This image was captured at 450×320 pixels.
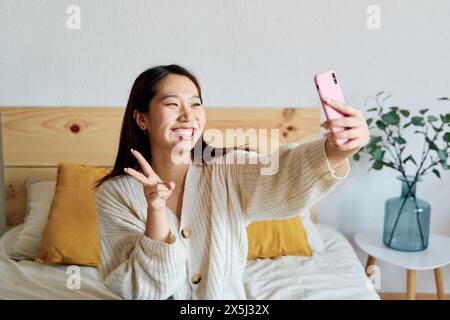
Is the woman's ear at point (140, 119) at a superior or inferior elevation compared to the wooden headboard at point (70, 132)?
superior

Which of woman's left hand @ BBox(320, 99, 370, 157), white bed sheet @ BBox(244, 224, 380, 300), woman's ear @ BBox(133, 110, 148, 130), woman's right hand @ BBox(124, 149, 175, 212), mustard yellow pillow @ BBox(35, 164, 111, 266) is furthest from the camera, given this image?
mustard yellow pillow @ BBox(35, 164, 111, 266)

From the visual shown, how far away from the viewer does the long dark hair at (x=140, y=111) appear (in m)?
0.78

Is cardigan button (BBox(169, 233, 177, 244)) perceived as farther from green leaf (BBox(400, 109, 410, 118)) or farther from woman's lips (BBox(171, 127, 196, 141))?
green leaf (BBox(400, 109, 410, 118))

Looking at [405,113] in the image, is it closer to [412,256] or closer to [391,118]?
[391,118]

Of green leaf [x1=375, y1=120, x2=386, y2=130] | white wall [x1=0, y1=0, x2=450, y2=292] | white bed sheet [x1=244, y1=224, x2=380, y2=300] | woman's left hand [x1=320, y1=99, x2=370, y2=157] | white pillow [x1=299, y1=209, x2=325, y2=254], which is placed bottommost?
white bed sheet [x1=244, y1=224, x2=380, y2=300]

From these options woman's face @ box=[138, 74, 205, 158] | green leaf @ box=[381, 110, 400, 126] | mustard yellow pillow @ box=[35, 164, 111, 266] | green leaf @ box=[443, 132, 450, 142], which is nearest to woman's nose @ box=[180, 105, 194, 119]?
woman's face @ box=[138, 74, 205, 158]

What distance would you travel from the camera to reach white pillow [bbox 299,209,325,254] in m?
1.30

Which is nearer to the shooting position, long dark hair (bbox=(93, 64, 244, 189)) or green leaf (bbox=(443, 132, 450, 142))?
long dark hair (bbox=(93, 64, 244, 189))

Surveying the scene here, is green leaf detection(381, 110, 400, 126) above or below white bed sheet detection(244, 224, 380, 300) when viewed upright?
above

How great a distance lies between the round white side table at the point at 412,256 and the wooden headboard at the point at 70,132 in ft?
0.60

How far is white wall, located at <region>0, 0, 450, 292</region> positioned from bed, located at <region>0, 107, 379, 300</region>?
43 millimetres

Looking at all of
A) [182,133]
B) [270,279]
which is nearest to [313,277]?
[270,279]

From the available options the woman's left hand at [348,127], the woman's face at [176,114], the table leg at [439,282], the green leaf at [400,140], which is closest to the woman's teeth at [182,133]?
the woman's face at [176,114]

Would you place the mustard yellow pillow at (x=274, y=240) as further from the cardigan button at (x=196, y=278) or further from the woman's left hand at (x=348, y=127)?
the woman's left hand at (x=348, y=127)
